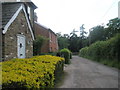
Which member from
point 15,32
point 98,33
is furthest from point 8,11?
point 98,33

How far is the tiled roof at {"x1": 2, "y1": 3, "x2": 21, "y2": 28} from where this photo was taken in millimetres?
7850

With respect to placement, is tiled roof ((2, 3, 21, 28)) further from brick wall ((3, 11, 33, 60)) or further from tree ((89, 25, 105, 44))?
tree ((89, 25, 105, 44))

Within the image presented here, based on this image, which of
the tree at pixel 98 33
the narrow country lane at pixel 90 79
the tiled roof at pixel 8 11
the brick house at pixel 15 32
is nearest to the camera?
the narrow country lane at pixel 90 79

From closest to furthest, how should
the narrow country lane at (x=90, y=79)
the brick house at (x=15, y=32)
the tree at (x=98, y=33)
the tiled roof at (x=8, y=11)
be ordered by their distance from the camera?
1. the narrow country lane at (x=90, y=79)
2. the brick house at (x=15, y=32)
3. the tiled roof at (x=8, y=11)
4. the tree at (x=98, y=33)

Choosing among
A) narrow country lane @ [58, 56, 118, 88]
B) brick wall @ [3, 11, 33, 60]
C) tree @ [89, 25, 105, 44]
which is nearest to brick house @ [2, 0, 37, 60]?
brick wall @ [3, 11, 33, 60]

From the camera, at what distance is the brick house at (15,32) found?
7523mm

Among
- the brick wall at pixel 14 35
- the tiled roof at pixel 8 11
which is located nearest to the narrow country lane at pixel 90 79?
the brick wall at pixel 14 35

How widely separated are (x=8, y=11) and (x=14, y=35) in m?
1.80

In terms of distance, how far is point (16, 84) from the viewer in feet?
8.74

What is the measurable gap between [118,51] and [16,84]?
422 inches

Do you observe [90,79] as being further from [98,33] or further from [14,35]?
[98,33]

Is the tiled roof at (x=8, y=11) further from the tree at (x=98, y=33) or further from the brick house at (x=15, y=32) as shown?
the tree at (x=98, y=33)

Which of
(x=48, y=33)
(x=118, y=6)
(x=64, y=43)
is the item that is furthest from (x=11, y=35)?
(x=64, y=43)

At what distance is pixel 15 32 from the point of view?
850 cm
